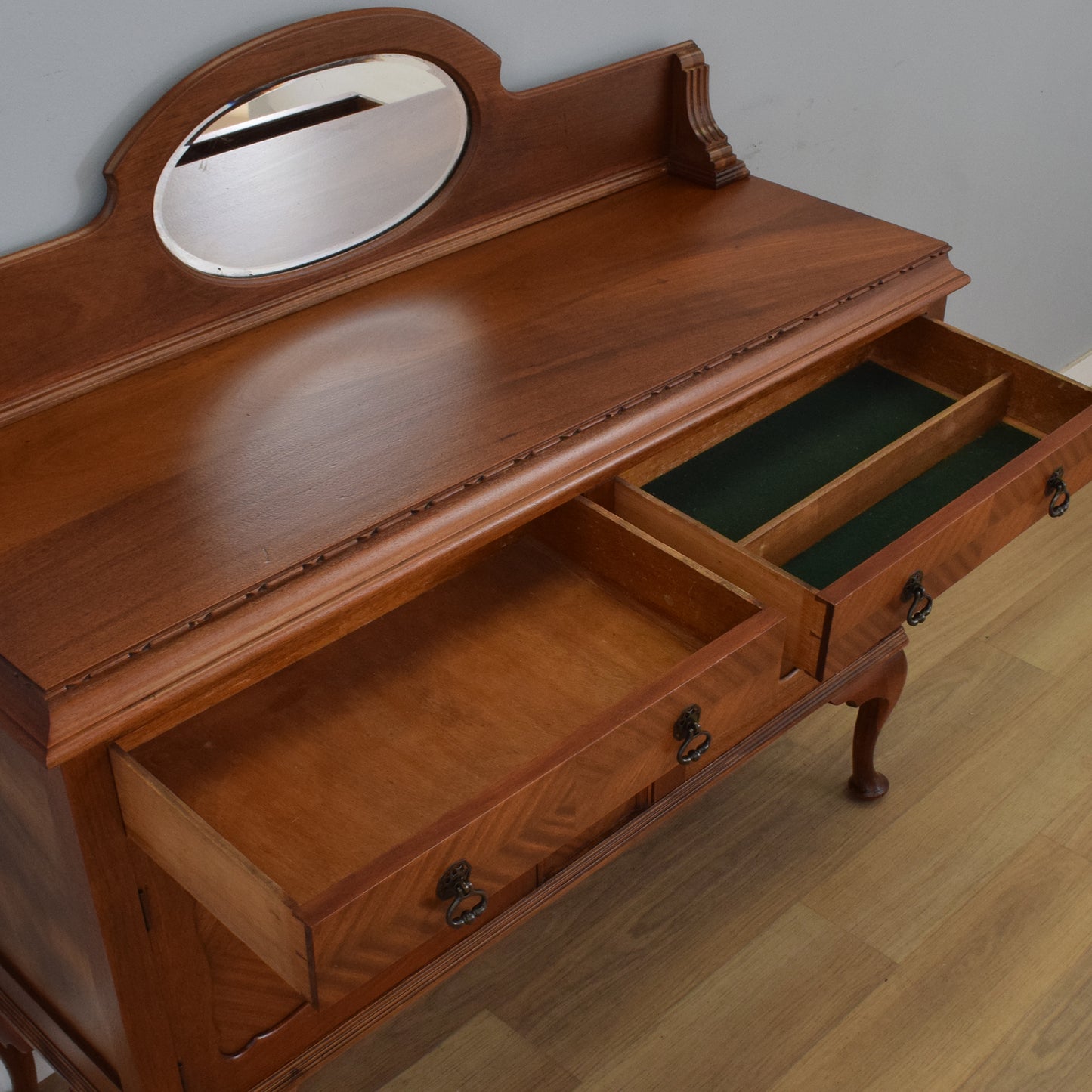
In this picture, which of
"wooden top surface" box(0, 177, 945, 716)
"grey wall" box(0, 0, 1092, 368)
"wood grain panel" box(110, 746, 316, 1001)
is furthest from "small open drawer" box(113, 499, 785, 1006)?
"grey wall" box(0, 0, 1092, 368)

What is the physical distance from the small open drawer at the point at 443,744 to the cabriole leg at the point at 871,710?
46 cm

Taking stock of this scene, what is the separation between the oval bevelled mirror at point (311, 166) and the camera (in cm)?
112

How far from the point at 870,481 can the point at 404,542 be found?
582 millimetres

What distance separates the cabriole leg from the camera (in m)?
1.64

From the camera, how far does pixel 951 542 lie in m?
1.18

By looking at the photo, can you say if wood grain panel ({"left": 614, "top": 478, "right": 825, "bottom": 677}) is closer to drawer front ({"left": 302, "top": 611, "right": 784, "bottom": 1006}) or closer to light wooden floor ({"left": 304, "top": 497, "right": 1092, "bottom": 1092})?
drawer front ({"left": 302, "top": 611, "right": 784, "bottom": 1006})

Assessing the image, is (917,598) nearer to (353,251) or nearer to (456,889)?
(456,889)

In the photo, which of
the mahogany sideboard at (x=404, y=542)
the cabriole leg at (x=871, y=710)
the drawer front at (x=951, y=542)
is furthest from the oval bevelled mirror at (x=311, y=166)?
the cabriole leg at (x=871, y=710)

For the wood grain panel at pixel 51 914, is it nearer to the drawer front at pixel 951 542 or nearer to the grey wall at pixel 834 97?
the grey wall at pixel 834 97

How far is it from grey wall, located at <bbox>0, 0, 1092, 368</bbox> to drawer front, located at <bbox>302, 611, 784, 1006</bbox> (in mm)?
604

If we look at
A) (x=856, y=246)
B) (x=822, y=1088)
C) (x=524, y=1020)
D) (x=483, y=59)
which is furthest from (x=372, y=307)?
(x=822, y=1088)

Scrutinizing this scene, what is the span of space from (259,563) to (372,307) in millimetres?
399

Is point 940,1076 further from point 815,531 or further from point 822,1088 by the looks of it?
point 815,531

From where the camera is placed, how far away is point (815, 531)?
130 cm
